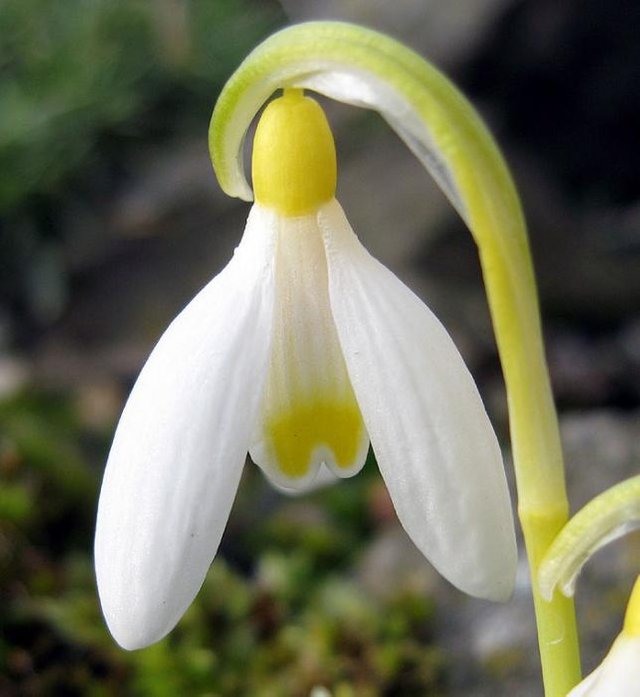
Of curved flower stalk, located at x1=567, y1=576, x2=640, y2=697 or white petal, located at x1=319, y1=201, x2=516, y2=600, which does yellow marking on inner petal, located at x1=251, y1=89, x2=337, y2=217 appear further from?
curved flower stalk, located at x1=567, y1=576, x2=640, y2=697

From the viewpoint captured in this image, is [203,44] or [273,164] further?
[203,44]

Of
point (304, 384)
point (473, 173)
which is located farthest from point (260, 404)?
point (473, 173)

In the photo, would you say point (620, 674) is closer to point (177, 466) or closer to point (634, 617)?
point (634, 617)

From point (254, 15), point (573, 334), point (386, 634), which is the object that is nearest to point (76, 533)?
point (386, 634)

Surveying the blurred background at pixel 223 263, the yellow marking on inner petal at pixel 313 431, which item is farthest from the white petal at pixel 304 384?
the blurred background at pixel 223 263

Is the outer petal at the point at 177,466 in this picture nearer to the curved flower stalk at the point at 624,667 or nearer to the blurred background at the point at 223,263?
the curved flower stalk at the point at 624,667

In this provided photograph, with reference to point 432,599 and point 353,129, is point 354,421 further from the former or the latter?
point 353,129
